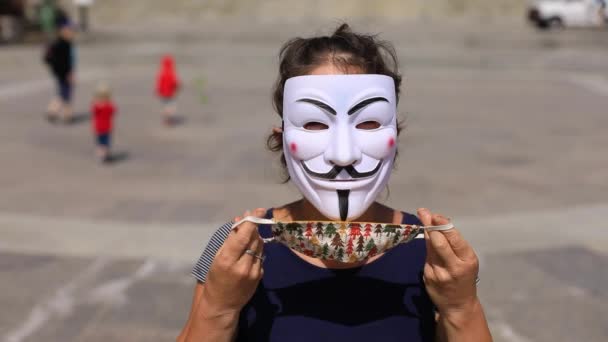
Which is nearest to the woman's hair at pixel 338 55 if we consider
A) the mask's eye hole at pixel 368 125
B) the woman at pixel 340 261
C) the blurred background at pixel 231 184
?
the woman at pixel 340 261

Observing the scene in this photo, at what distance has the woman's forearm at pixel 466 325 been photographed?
197 cm

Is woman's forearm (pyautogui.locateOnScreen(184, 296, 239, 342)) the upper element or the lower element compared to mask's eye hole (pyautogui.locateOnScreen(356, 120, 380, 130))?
lower

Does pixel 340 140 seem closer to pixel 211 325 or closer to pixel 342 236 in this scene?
pixel 342 236

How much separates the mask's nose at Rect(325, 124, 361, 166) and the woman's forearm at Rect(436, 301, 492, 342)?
0.54 meters

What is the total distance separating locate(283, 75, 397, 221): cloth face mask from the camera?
2174mm

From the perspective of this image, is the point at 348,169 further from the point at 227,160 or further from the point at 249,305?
the point at 227,160

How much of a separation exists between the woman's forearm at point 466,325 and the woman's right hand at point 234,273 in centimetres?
56

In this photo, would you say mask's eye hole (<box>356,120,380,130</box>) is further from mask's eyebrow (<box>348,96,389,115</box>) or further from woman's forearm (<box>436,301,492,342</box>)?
woman's forearm (<box>436,301,492,342</box>)

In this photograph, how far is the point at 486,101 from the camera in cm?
1472

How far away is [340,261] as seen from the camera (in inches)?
81.7

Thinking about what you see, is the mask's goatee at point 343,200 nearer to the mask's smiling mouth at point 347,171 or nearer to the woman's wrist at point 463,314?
the mask's smiling mouth at point 347,171

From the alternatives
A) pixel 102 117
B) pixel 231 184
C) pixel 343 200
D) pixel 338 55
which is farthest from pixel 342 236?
pixel 102 117

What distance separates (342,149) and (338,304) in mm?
472

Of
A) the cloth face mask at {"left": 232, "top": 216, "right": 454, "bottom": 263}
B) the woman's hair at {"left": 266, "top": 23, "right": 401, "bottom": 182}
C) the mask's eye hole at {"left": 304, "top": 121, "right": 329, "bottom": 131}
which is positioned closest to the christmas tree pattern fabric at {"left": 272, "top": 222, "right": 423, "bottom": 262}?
the cloth face mask at {"left": 232, "top": 216, "right": 454, "bottom": 263}
